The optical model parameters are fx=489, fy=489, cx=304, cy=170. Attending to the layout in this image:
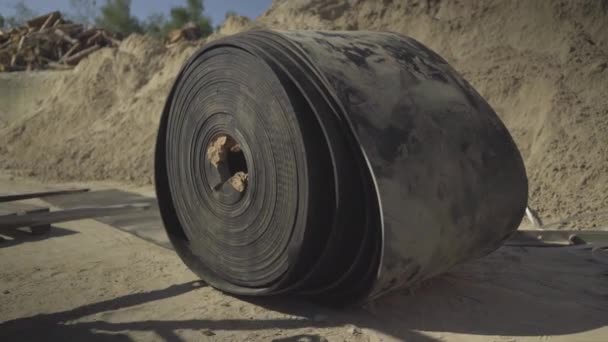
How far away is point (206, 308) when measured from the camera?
3.08 meters

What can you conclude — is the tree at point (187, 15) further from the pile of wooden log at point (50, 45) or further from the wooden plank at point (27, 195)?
the wooden plank at point (27, 195)

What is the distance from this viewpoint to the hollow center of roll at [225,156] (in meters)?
3.12


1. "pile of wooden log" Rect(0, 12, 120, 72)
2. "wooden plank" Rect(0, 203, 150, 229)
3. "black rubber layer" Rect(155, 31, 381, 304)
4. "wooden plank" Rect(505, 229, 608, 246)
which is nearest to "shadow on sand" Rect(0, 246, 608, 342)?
"black rubber layer" Rect(155, 31, 381, 304)

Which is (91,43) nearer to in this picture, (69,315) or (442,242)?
(69,315)

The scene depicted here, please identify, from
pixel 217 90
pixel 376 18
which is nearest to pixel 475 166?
pixel 217 90

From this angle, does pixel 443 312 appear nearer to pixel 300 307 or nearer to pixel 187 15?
pixel 300 307

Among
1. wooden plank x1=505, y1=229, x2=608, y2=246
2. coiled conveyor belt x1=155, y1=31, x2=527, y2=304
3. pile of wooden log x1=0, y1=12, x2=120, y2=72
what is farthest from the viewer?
pile of wooden log x1=0, y1=12, x2=120, y2=72

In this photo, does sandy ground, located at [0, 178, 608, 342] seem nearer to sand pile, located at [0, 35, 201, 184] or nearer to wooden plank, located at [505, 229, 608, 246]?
wooden plank, located at [505, 229, 608, 246]

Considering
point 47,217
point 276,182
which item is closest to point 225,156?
point 276,182

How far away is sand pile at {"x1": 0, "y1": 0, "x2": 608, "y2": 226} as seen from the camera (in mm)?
6103

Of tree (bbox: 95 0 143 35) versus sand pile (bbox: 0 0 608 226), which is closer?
sand pile (bbox: 0 0 608 226)

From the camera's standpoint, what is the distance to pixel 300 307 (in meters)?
3.09

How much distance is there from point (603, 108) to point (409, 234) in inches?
206

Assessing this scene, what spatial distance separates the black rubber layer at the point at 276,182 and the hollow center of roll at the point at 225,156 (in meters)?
0.04
